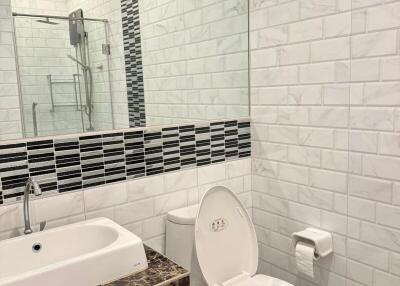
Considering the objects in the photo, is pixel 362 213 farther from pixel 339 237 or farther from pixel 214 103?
pixel 214 103

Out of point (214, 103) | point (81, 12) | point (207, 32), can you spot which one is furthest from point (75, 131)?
point (207, 32)

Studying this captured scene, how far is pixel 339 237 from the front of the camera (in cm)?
166

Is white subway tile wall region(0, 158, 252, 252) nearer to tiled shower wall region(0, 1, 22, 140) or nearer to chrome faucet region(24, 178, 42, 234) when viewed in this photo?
chrome faucet region(24, 178, 42, 234)

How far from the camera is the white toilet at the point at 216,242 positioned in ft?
5.31

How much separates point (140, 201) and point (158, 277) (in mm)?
517

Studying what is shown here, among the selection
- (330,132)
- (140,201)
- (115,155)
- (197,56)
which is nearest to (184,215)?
(140,201)

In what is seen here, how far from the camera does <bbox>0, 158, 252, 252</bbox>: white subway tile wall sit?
1400mm

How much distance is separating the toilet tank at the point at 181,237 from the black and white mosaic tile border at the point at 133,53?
0.55 metres

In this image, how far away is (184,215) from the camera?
5.56 ft

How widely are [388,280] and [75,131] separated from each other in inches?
55.9

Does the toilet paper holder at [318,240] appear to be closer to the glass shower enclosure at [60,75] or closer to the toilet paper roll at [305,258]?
the toilet paper roll at [305,258]

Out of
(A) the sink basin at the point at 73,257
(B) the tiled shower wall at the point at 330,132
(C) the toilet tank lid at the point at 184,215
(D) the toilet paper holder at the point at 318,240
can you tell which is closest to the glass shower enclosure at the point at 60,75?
(A) the sink basin at the point at 73,257

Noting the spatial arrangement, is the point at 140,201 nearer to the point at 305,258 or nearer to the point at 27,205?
the point at 27,205

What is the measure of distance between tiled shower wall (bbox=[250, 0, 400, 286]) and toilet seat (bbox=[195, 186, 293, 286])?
274mm
